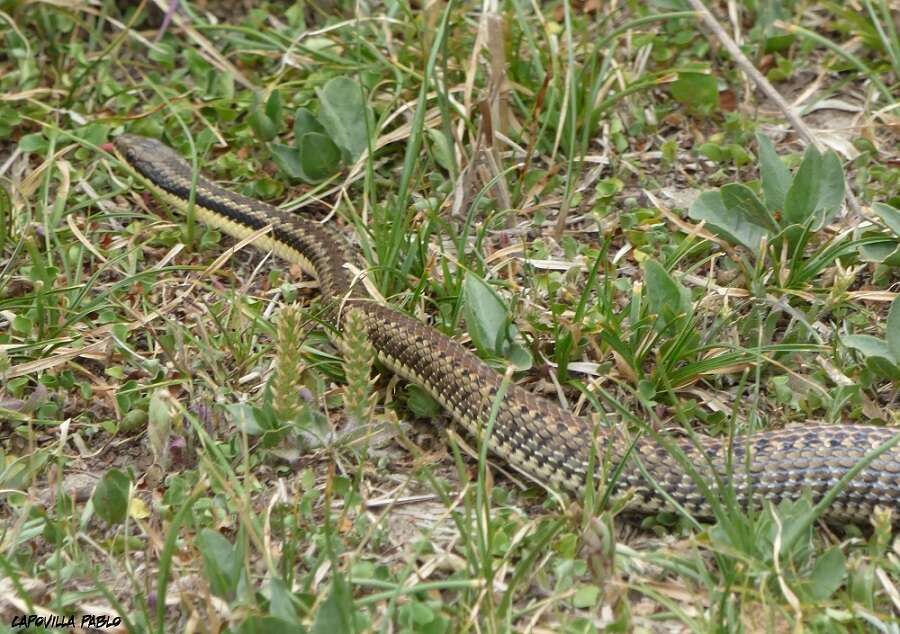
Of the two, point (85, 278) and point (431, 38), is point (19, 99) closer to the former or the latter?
point (85, 278)

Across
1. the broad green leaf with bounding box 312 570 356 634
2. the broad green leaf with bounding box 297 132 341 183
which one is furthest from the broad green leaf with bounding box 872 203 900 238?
the broad green leaf with bounding box 312 570 356 634

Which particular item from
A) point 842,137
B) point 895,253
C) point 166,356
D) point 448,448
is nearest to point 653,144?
point 842,137

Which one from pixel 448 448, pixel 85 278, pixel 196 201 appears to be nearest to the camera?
pixel 448 448

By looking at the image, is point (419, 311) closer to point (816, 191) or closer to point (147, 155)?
point (816, 191)

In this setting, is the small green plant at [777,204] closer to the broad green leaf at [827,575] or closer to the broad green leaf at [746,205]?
the broad green leaf at [746,205]

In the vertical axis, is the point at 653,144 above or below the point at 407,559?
above

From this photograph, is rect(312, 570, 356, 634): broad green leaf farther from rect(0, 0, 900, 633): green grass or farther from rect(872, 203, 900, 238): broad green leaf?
rect(872, 203, 900, 238): broad green leaf
